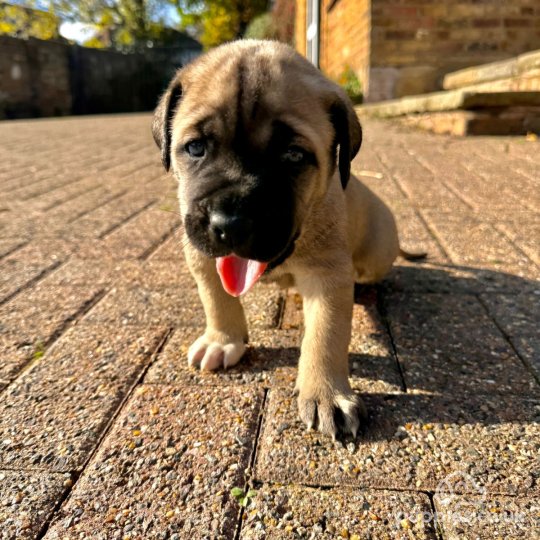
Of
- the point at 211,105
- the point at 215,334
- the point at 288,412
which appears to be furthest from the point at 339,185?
the point at 288,412

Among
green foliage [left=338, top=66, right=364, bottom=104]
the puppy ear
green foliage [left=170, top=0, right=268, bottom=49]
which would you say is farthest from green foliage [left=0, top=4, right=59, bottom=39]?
the puppy ear

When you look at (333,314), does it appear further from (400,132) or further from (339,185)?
(400,132)

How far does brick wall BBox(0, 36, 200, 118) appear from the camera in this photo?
707 inches

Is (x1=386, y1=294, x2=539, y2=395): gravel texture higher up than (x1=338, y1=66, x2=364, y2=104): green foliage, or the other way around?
(x1=338, y1=66, x2=364, y2=104): green foliage

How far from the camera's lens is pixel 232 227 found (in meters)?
1.82

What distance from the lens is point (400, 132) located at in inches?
335

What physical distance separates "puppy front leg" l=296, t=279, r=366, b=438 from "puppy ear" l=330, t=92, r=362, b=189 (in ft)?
1.94

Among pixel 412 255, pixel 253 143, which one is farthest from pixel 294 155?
→ pixel 412 255

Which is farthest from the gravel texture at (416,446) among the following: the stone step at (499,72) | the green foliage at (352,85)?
the green foliage at (352,85)

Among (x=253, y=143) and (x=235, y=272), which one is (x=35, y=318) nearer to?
(x=235, y=272)

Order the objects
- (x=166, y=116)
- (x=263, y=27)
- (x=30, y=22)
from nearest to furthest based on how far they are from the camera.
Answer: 1. (x=166, y=116)
2. (x=263, y=27)
3. (x=30, y=22)

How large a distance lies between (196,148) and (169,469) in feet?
4.15

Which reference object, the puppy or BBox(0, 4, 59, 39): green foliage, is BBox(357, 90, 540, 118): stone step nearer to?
the puppy

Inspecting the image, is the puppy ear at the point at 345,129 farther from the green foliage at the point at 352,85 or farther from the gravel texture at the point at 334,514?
the green foliage at the point at 352,85
